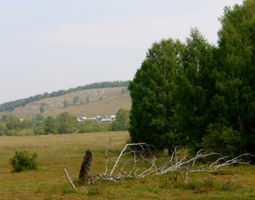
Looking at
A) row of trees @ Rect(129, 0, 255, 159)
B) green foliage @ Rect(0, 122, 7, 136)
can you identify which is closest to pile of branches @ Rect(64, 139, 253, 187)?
row of trees @ Rect(129, 0, 255, 159)

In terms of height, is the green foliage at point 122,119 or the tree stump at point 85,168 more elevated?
the tree stump at point 85,168

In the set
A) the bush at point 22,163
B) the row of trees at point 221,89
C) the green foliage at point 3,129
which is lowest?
the green foliage at point 3,129

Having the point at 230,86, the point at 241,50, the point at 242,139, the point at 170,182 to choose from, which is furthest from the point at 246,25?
the point at 170,182

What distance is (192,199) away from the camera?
14125mm

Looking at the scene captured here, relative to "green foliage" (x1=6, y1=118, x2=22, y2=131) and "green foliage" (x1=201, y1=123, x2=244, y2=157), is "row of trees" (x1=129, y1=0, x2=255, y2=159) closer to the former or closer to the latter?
"green foliage" (x1=201, y1=123, x2=244, y2=157)

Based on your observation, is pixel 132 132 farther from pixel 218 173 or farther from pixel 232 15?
Answer: pixel 218 173

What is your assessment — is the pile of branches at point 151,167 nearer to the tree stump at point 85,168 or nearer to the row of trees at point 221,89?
the tree stump at point 85,168

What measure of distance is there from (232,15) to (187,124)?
12.2 meters

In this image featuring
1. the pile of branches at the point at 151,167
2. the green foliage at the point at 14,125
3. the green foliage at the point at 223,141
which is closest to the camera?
the pile of branches at the point at 151,167

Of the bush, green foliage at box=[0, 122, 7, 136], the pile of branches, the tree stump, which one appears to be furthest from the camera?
green foliage at box=[0, 122, 7, 136]

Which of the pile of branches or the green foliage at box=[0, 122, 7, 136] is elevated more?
the pile of branches

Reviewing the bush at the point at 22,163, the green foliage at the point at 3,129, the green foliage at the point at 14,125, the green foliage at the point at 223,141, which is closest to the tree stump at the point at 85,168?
the green foliage at the point at 223,141

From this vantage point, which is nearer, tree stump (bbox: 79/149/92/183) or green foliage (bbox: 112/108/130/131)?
tree stump (bbox: 79/149/92/183)


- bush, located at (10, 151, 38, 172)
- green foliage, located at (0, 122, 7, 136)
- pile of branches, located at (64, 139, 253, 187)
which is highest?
pile of branches, located at (64, 139, 253, 187)
